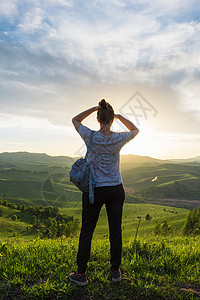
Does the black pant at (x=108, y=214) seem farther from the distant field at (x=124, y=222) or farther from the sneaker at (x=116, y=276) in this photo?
the distant field at (x=124, y=222)

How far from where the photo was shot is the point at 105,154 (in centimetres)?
395

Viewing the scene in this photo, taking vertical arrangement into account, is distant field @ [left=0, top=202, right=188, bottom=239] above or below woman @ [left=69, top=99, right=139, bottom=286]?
below

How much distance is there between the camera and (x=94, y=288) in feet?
12.3

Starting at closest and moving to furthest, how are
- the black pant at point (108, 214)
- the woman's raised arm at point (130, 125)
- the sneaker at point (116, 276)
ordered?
the black pant at point (108, 214)
the sneaker at point (116, 276)
the woman's raised arm at point (130, 125)

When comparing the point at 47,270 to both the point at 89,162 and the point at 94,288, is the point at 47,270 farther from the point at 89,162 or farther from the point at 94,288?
the point at 89,162

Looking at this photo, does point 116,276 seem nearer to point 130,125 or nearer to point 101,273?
point 101,273

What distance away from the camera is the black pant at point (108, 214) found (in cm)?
386

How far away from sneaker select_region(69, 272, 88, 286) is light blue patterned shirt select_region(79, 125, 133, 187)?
1.67m

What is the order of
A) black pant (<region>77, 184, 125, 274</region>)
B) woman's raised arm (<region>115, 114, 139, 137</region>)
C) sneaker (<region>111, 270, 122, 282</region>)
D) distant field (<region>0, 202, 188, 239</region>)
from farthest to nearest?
distant field (<region>0, 202, 188, 239</region>) < woman's raised arm (<region>115, 114, 139, 137</region>) < sneaker (<region>111, 270, 122, 282</region>) < black pant (<region>77, 184, 125, 274</region>)

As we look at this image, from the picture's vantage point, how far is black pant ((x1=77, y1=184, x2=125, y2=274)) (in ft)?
12.7

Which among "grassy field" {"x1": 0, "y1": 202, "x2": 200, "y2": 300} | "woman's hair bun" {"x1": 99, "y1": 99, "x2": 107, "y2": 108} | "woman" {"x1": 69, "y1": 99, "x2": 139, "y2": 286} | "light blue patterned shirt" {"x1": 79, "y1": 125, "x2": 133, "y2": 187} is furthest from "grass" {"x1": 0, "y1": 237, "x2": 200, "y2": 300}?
"woman's hair bun" {"x1": 99, "y1": 99, "x2": 107, "y2": 108}

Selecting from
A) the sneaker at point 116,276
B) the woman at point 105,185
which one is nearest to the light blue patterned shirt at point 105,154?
the woman at point 105,185

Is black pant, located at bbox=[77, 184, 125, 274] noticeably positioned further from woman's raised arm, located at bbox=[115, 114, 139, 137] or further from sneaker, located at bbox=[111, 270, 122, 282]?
woman's raised arm, located at bbox=[115, 114, 139, 137]

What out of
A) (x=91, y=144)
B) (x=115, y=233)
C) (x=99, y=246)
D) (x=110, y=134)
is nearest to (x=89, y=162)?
(x=91, y=144)
